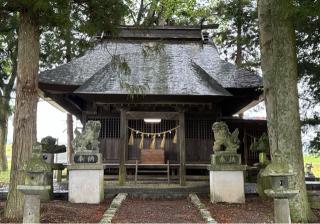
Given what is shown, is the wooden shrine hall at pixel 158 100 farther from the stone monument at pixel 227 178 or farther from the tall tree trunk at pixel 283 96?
the tall tree trunk at pixel 283 96

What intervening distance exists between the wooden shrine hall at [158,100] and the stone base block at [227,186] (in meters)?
2.07

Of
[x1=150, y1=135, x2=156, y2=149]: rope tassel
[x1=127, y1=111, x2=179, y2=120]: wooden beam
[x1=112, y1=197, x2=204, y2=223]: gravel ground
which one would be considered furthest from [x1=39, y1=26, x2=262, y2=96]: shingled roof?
[x1=112, y1=197, x2=204, y2=223]: gravel ground

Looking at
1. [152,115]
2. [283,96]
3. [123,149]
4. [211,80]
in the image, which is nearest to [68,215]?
[123,149]

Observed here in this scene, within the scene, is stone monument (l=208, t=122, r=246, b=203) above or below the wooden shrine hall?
below

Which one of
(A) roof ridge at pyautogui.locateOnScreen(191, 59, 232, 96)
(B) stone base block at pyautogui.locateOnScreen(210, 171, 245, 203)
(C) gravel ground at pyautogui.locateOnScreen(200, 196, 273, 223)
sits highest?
(A) roof ridge at pyautogui.locateOnScreen(191, 59, 232, 96)

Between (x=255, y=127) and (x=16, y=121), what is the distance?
10.7 metres

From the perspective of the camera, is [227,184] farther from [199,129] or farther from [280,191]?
[199,129]

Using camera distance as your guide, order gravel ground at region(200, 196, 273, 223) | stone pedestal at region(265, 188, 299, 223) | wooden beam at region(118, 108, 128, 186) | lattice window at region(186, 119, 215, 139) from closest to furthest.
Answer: stone pedestal at region(265, 188, 299, 223)
gravel ground at region(200, 196, 273, 223)
wooden beam at region(118, 108, 128, 186)
lattice window at region(186, 119, 215, 139)

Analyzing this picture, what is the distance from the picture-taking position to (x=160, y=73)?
13344mm

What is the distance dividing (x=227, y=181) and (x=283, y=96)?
3.33 m

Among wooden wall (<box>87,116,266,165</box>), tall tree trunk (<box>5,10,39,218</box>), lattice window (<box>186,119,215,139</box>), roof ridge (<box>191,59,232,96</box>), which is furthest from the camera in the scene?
lattice window (<box>186,119,215,139</box>)

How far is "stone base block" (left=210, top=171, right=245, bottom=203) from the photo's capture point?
10.0 meters

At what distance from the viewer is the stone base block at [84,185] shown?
9.97 meters

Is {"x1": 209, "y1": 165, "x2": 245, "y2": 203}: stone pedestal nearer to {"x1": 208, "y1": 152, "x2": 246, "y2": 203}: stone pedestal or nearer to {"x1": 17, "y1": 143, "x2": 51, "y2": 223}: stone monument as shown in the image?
{"x1": 208, "y1": 152, "x2": 246, "y2": 203}: stone pedestal
